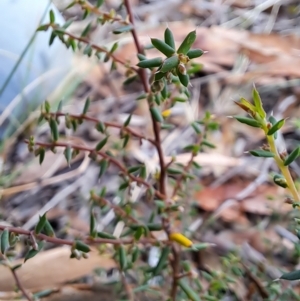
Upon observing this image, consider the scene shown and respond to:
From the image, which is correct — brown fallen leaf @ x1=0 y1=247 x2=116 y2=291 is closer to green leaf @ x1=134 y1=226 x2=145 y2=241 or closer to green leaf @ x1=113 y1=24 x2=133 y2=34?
green leaf @ x1=134 y1=226 x2=145 y2=241

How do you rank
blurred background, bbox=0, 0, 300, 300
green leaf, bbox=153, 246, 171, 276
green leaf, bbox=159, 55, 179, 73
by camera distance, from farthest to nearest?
blurred background, bbox=0, 0, 300, 300 < green leaf, bbox=153, 246, 171, 276 < green leaf, bbox=159, 55, 179, 73

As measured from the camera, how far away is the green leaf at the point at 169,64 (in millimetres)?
295

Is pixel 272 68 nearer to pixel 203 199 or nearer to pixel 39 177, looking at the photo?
pixel 203 199

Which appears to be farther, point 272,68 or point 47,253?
point 272,68

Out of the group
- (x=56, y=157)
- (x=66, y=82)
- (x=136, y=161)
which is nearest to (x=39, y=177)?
(x=56, y=157)

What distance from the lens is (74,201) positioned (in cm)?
99

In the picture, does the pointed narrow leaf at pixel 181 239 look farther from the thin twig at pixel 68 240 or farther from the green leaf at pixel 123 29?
the green leaf at pixel 123 29

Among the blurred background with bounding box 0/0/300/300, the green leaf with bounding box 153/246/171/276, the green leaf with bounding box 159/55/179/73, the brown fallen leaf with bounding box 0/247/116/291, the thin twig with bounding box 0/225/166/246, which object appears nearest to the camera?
the green leaf with bounding box 159/55/179/73

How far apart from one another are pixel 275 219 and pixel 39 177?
48cm

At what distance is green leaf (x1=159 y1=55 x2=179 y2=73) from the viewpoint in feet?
0.97

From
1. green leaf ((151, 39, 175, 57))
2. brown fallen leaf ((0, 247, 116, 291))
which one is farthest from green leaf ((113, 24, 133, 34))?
brown fallen leaf ((0, 247, 116, 291))

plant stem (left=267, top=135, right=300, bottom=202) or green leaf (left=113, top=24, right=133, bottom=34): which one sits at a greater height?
green leaf (left=113, top=24, right=133, bottom=34)

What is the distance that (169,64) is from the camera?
0.97ft

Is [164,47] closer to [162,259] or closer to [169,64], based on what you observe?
[169,64]
